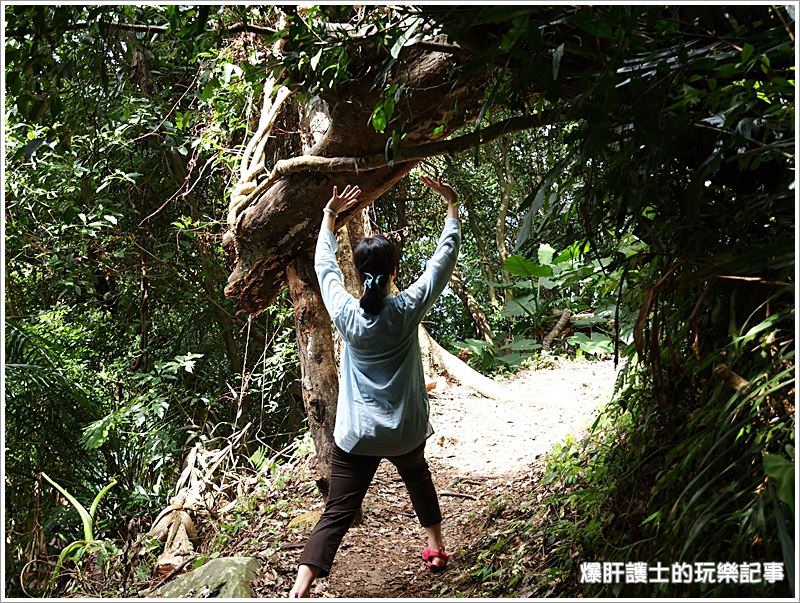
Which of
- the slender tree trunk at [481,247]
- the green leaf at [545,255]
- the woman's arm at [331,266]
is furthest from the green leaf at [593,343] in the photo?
the woman's arm at [331,266]

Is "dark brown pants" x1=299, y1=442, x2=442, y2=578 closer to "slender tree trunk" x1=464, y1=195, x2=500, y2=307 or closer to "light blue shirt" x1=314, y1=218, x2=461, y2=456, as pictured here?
"light blue shirt" x1=314, y1=218, x2=461, y2=456

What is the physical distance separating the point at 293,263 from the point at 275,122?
1.19 metres

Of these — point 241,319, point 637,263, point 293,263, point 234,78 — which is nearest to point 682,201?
point 637,263

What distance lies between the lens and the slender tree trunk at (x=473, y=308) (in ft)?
26.5

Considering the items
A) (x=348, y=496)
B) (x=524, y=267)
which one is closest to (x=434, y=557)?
(x=348, y=496)

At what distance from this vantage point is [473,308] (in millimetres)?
8164

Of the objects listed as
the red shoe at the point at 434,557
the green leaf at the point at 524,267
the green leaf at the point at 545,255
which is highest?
the green leaf at the point at 545,255

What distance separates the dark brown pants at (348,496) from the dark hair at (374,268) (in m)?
0.62

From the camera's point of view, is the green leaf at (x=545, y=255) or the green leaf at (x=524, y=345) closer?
the green leaf at (x=524, y=345)

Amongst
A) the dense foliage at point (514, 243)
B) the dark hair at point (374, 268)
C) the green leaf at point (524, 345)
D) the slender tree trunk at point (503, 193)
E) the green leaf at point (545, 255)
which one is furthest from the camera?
the slender tree trunk at point (503, 193)

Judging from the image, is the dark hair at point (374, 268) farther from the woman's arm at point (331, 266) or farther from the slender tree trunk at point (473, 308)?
the slender tree trunk at point (473, 308)

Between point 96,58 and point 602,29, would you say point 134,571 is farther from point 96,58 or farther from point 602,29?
point 602,29

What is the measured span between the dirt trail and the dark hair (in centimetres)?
121

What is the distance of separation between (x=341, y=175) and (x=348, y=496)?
4.71 ft
